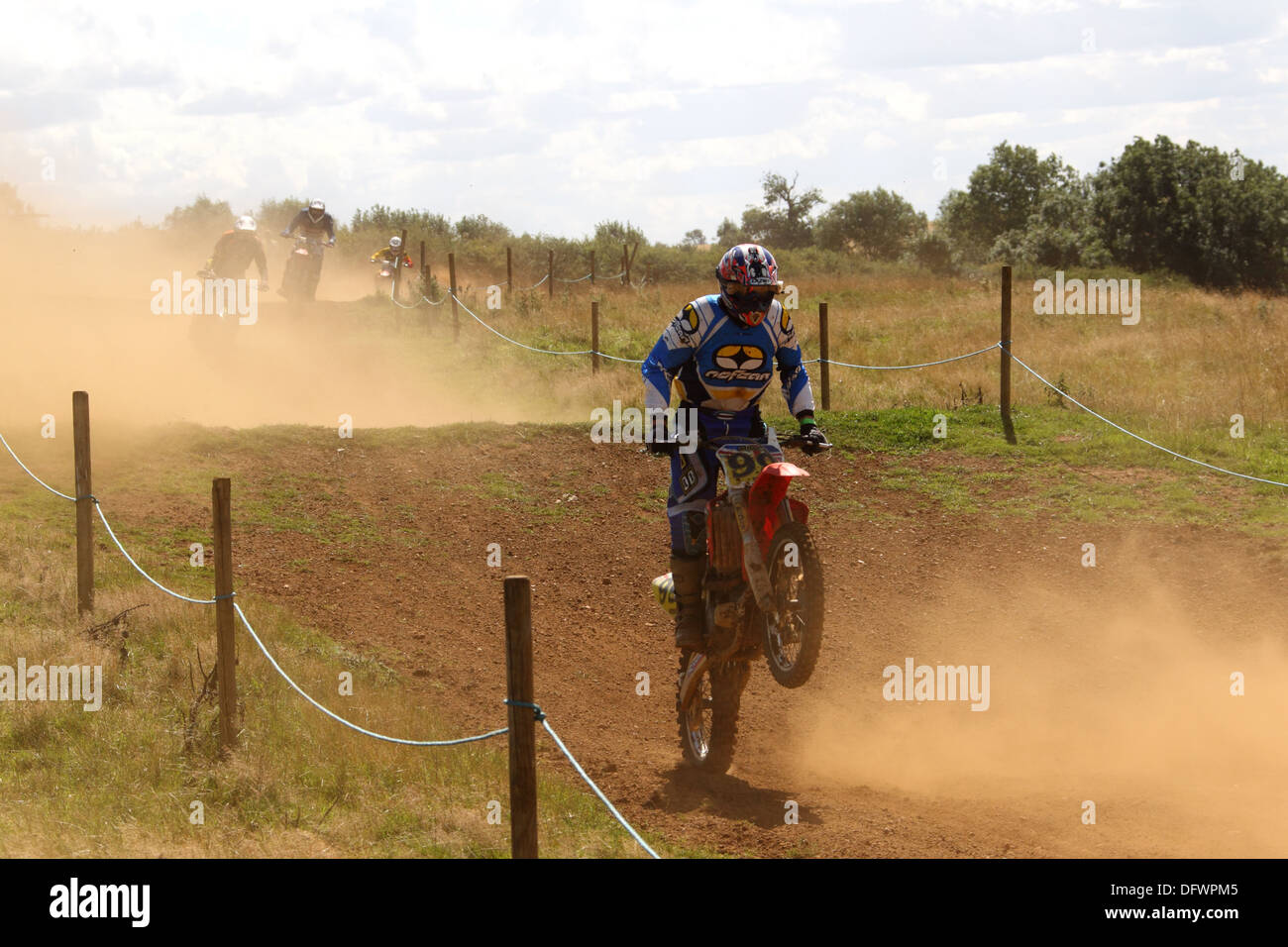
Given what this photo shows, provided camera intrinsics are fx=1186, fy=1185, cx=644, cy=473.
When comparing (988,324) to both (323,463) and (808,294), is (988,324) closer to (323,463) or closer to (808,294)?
(808,294)

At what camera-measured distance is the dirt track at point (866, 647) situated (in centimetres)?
692

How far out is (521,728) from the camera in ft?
15.7

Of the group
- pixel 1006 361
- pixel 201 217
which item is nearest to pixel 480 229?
pixel 201 217

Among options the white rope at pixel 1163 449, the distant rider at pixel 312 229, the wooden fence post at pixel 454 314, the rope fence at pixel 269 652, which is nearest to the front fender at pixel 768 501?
the rope fence at pixel 269 652

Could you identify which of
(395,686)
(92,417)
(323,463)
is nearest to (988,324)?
(323,463)

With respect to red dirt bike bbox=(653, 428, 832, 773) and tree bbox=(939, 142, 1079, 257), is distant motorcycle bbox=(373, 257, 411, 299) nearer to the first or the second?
red dirt bike bbox=(653, 428, 832, 773)

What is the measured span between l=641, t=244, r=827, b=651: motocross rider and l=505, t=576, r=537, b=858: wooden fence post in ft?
8.88

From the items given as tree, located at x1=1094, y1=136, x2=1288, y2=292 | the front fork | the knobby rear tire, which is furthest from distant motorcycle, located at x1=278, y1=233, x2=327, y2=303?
tree, located at x1=1094, y1=136, x2=1288, y2=292

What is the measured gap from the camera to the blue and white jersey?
754 centimetres

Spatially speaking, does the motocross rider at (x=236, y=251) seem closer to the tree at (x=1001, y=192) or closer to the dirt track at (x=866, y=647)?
the dirt track at (x=866, y=647)

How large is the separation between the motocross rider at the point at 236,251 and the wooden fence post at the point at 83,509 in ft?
45.1

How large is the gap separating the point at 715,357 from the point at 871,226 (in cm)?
6429

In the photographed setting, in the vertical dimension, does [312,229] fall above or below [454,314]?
above

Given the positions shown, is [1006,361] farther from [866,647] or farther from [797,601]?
[797,601]
